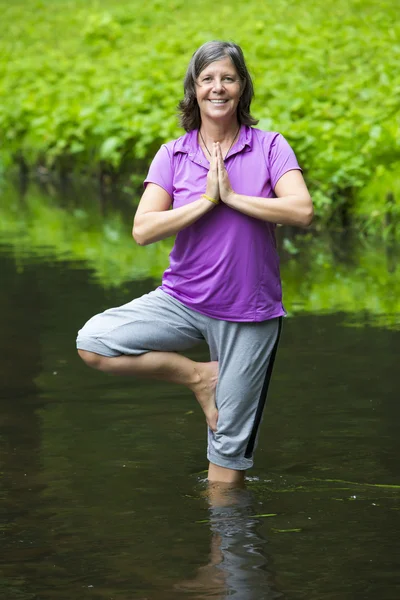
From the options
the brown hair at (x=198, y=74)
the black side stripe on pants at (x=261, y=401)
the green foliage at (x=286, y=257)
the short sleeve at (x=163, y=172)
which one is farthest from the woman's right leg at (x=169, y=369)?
the green foliage at (x=286, y=257)

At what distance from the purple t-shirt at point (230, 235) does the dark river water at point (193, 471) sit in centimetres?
82

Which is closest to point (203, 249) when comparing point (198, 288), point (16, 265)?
point (198, 288)

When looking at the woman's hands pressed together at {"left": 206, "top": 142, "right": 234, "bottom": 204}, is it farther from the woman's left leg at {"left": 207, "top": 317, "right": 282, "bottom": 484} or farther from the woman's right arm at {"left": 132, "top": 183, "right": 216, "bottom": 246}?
the woman's left leg at {"left": 207, "top": 317, "right": 282, "bottom": 484}

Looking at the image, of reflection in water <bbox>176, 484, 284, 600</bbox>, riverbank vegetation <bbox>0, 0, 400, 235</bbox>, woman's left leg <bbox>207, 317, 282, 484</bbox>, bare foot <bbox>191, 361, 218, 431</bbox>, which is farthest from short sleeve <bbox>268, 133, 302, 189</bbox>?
riverbank vegetation <bbox>0, 0, 400, 235</bbox>

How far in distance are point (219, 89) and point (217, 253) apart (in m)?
0.60

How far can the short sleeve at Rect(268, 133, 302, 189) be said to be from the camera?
4605 millimetres

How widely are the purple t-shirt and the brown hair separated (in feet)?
0.23

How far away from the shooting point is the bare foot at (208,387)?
194 inches

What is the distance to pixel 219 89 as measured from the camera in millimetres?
4609

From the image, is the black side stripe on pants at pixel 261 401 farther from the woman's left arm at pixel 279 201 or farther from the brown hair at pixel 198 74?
the brown hair at pixel 198 74

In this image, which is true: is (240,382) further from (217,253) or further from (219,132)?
(219,132)

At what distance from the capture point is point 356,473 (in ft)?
17.5

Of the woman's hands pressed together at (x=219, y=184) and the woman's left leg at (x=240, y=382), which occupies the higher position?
the woman's hands pressed together at (x=219, y=184)

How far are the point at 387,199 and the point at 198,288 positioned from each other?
7.28m
